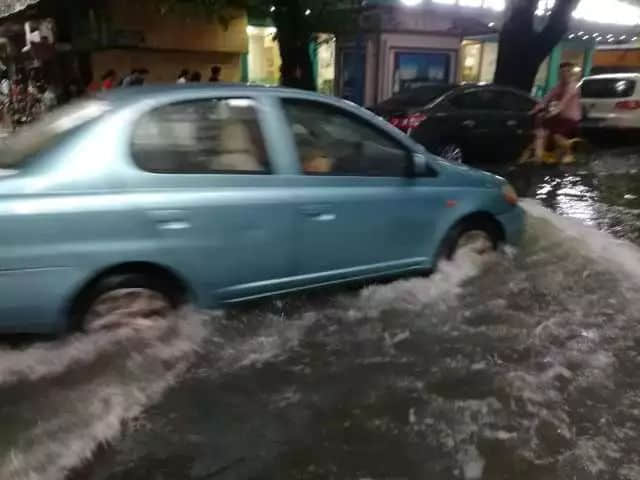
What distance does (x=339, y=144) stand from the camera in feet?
14.7

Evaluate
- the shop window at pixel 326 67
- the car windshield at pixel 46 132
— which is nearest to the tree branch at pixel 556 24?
the shop window at pixel 326 67

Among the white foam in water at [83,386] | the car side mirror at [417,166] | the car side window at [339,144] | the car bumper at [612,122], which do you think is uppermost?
the car side window at [339,144]

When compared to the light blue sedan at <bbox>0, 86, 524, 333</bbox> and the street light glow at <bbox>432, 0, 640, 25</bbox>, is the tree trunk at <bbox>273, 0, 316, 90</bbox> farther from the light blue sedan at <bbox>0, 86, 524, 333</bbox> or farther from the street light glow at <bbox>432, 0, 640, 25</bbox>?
Result: the street light glow at <bbox>432, 0, 640, 25</bbox>

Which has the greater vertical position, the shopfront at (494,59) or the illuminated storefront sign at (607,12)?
the illuminated storefront sign at (607,12)

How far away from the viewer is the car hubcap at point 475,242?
17.2ft

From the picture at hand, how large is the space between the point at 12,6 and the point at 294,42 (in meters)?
7.82

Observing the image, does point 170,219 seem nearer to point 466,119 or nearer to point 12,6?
point 466,119

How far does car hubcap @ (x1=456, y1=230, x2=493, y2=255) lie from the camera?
524 centimetres

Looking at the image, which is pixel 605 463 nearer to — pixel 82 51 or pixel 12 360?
Result: pixel 12 360

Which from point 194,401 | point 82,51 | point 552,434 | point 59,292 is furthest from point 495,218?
point 82,51

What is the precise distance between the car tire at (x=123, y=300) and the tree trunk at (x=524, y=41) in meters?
11.9

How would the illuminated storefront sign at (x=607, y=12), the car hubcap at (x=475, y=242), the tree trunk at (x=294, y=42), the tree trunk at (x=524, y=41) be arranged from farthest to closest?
the illuminated storefront sign at (x=607, y=12), the tree trunk at (x=524, y=41), the tree trunk at (x=294, y=42), the car hubcap at (x=475, y=242)

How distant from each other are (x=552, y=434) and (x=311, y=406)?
4.10 ft

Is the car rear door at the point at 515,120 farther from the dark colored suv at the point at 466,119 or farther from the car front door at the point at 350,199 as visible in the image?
the car front door at the point at 350,199
